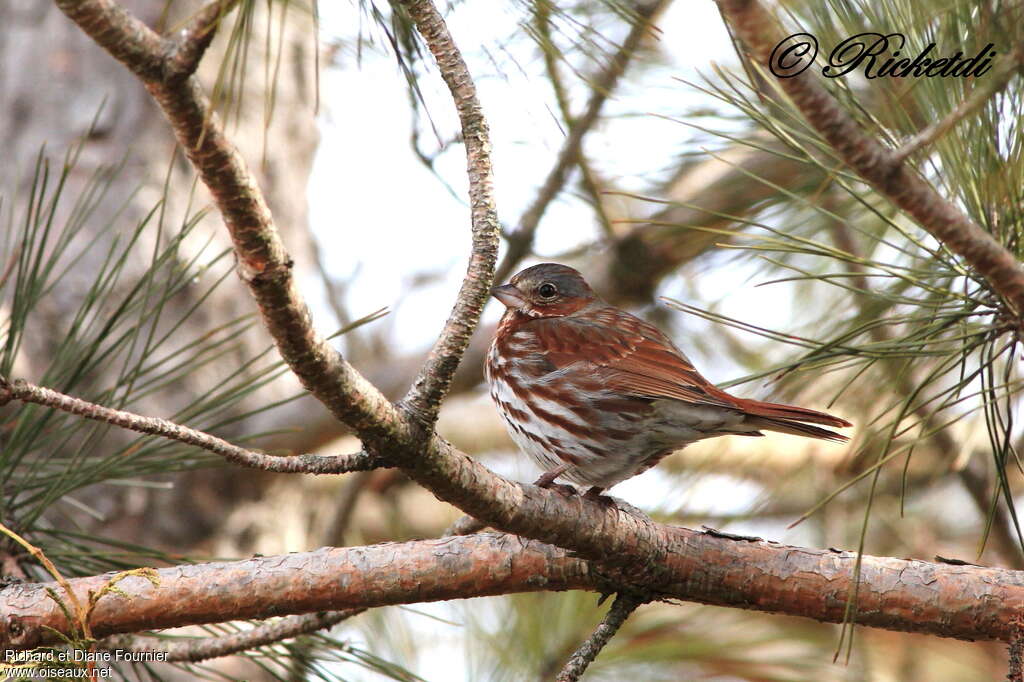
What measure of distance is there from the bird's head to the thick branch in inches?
71.5

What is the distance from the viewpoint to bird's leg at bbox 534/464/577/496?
2584 mm

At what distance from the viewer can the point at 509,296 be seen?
4.30 metres

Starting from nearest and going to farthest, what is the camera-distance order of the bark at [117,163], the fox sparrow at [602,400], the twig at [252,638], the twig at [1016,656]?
1. the twig at [1016,656]
2. the twig at [252,638]
3. the fox sparrow at [602,400]
4. the bark at [117,163]

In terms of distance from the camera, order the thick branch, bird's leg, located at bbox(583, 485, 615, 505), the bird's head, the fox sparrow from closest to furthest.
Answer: the thick branch < bird's leg, located at bbox(583, 485, 615, 505) < the fox sparrow < the bird's head

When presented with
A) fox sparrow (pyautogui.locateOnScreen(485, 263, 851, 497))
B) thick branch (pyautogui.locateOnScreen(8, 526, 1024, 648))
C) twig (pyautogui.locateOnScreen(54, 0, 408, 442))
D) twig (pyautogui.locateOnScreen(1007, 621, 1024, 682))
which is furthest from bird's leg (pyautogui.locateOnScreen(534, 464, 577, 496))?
twig (pyautogui.locateOnScreen(1007, 621, 1024, 682))

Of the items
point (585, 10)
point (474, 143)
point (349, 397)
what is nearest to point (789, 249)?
point (474, 143)

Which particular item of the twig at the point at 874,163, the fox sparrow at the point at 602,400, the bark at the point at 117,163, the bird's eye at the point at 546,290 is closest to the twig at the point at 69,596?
the fox sparrow at the point at 602,400

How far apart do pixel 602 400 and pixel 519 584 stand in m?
1.13

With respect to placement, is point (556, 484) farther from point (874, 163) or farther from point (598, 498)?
point (874, 163)

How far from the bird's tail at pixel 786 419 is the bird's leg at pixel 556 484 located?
2.07ft

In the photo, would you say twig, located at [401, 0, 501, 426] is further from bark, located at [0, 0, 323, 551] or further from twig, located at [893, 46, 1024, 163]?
bark, located at [0, 0, 323, 551]

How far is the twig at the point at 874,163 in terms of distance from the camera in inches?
54.9

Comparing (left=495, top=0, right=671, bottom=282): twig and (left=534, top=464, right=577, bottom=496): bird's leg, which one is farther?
(left=495, top=0, right=671, bottom=282): twig

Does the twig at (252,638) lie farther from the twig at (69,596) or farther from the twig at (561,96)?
the twig at (561,96)
